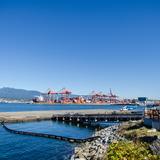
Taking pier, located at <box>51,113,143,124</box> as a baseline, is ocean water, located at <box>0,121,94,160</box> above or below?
below

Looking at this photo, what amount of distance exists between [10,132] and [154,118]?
140 ft

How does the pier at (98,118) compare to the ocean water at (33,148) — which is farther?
the pier at (98,118)

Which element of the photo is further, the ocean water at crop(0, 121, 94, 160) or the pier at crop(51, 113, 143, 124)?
the pier at crop(51, 113, 143, 124)

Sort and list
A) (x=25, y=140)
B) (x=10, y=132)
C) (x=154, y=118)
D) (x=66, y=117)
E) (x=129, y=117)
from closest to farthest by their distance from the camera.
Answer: (x=154, y=118) → (x=25, y=140) → (x=10, y=132) → (x=129, y=117) → (x=66, y=117)

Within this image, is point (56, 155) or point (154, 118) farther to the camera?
point (56, 155)

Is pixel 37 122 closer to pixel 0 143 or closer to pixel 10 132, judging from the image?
pixel 10 132

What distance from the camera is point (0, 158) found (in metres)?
50.9

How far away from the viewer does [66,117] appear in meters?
116

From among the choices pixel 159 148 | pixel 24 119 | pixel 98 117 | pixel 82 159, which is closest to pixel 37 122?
pixel 24 119

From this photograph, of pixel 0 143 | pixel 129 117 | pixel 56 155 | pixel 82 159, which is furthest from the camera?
pixel 129 117

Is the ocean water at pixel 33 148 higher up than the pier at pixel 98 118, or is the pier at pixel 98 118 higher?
the pier at pixel 98 118

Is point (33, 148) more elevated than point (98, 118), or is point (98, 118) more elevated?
point (98, 118)

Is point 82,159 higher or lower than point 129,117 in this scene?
lower

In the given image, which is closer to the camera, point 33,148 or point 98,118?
point 33,148
